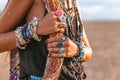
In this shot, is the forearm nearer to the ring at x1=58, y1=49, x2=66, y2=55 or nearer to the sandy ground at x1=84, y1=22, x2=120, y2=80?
the ring at x1=58, y1=49, x2=66, y2=55

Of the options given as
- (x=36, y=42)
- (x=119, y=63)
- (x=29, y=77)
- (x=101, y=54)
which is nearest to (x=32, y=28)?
(x=36, y=42)

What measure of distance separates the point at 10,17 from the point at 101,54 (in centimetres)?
1241

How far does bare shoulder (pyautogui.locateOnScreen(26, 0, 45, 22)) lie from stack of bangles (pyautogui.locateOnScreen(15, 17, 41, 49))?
45 millimetres

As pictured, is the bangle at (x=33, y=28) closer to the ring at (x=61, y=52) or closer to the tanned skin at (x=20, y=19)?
the tanned skin at (x=20, y=19)

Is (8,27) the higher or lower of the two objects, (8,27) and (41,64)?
the higher

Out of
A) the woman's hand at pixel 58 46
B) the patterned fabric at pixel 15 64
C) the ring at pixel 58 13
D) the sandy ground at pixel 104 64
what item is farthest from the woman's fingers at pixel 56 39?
the sandy ground at pixel 104 64

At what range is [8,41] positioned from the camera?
292 cm

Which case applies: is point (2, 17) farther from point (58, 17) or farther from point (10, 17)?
point (58, 17)

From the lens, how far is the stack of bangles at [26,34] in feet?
9.53

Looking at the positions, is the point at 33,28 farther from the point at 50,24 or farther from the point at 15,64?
the point at 15,64

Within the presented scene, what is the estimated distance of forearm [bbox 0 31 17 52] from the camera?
2914mm

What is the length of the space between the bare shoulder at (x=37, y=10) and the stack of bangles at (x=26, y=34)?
5cm

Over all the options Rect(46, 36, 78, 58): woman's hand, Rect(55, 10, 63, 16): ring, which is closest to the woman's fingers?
Rect(46, 36, 78, 58): woman's hand

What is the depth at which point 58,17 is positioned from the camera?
2.88m
